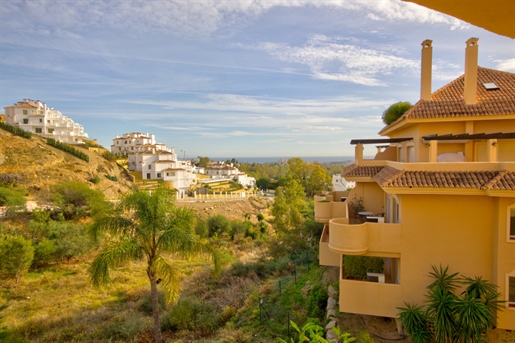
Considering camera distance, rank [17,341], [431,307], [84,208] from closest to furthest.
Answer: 1. [431,307]
2. [17,341]
3. [84,208]

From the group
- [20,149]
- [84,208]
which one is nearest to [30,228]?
[84,208]

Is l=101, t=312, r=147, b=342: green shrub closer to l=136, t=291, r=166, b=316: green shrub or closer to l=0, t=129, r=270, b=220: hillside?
l=136, t=291, r=166, b=316: green shrub

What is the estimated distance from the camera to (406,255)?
859 cm

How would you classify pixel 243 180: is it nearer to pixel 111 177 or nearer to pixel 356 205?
pixel 111 177

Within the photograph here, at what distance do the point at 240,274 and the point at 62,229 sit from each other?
53.4 feet

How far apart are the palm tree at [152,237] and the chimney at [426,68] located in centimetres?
1078

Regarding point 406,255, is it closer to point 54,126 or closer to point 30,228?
point 30,228

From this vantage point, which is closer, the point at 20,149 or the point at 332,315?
the point at 332,315

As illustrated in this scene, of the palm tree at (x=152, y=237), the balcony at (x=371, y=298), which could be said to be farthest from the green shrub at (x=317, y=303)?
the palm tree at (x=152, y=237)

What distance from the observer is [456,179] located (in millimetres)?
8078

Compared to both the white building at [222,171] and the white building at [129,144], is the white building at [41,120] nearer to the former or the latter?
the white building at [129,144]

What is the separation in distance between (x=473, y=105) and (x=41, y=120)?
69830 millimetres

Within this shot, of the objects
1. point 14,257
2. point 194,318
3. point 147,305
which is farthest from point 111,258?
point 14,257

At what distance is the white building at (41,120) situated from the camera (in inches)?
2235
